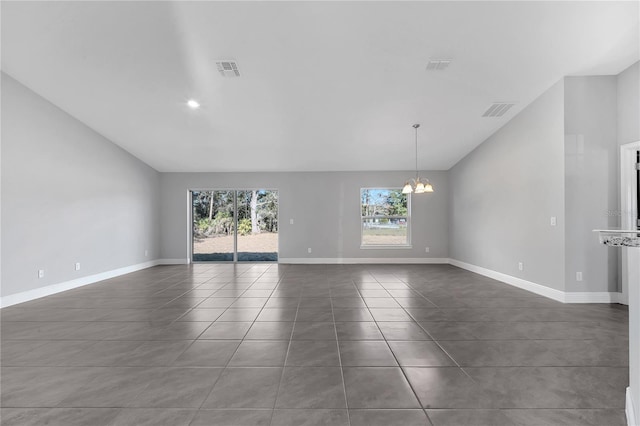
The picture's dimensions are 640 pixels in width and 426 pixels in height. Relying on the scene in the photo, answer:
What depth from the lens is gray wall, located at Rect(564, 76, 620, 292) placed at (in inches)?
155

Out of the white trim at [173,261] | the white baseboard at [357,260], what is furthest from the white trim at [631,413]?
the white trim at [173,261]

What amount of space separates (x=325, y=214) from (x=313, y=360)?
17.7 ft

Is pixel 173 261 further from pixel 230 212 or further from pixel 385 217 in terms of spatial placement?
pixel 385 217

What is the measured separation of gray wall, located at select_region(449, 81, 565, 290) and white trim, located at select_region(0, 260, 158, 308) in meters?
7.73

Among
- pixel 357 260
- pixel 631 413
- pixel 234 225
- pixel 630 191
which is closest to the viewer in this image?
pixel 631 413

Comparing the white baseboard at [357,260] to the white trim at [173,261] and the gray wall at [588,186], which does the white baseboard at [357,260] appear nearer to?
the white trim at [173,261]

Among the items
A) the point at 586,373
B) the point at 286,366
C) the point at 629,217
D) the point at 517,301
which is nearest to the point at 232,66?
the point at 286,366

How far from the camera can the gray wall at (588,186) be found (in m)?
3.95

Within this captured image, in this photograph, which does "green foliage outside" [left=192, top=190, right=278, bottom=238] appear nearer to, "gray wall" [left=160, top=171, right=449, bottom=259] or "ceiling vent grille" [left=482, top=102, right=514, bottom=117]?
"gray wall" [left=160, top=171, right=449, bottom=259]

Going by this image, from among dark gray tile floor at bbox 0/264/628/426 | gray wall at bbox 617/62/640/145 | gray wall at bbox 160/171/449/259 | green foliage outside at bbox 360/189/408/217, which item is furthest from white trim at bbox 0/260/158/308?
gray wall at bbox 617/62/640/145

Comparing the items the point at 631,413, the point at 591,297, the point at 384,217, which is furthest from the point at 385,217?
the point at 631,413

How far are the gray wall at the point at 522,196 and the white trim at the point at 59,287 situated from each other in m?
7.73

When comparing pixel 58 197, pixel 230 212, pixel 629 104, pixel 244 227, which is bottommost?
pixel 244 227

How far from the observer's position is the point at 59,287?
15.3ft
